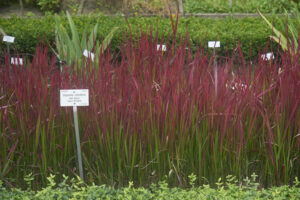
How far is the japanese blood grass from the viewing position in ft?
7.09

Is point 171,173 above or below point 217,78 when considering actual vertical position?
below

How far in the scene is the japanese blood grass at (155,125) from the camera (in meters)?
2.16

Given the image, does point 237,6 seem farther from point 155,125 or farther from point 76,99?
point 76,99

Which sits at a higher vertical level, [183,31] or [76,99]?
[183,31]

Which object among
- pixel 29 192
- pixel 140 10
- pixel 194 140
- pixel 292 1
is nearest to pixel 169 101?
pixel 194 140

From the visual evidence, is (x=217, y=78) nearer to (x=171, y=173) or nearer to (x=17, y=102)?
(x=171, y=173)

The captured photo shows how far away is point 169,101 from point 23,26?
3.92 m

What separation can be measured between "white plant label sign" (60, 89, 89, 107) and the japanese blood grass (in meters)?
0.09

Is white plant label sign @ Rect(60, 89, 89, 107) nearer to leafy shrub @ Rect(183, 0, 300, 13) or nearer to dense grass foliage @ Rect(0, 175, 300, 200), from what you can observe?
dense grass foliage @ Rect(0, 175, 300, 200)

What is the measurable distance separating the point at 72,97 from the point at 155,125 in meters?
0.46

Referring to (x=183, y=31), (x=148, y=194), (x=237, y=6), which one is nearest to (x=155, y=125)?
(x=148, y=194)

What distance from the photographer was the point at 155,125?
218 centimetres

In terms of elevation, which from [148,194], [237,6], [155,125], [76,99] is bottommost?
[148,194]

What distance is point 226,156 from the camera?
7.38 ft
